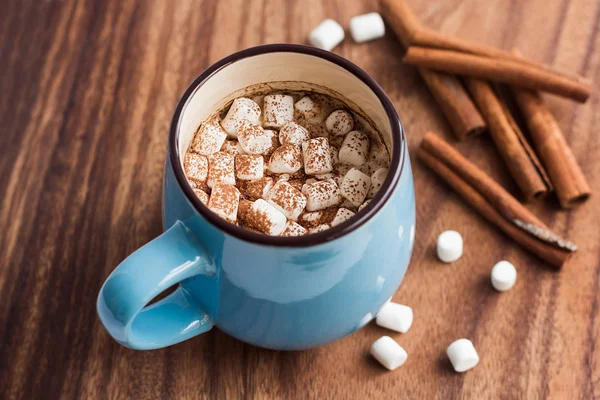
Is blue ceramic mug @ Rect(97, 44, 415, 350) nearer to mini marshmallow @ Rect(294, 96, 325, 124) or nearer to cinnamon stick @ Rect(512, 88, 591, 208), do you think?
mini marshmallow @ Rect(294, 96, 325, 124)

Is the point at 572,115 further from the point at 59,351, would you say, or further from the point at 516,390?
the point at 59,351

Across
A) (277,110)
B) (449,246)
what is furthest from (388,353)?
(277,110)

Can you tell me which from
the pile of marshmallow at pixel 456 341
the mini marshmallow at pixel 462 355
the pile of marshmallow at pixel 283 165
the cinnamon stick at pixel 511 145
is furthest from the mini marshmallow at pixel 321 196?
the cinnamon stick at pixel 511 145

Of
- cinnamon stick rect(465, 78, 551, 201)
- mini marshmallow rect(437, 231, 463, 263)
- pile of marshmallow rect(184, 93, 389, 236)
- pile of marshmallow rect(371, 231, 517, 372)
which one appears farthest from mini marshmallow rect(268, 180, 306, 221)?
cinnamon stick rect(465, 78, 551, 201)

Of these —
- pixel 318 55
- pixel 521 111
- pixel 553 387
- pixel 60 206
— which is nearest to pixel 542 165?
pixel 521 111

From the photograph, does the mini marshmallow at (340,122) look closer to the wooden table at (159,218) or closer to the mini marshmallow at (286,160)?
the mini marshmallow at (286,160)

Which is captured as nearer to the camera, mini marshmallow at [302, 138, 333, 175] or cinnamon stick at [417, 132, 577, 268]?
mini marshmallow at [302, 138, 333, 175]

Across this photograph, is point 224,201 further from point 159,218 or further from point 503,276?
point 503,276
